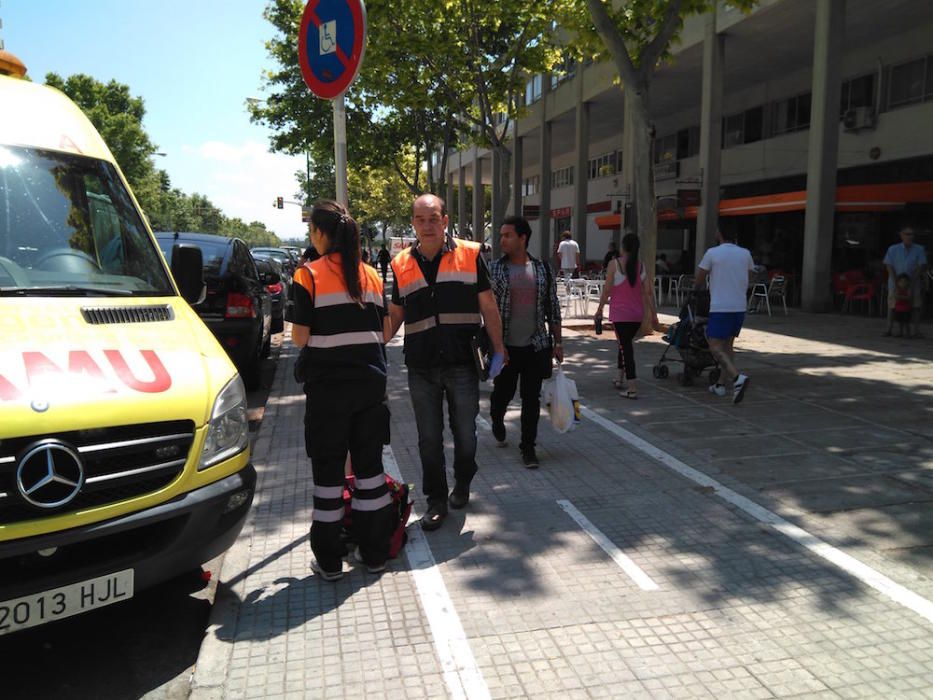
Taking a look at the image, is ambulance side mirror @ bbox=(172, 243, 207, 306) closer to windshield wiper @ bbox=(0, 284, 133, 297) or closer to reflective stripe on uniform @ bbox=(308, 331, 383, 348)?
windshield wiper @ bbox=(0, 284, 133, 297)

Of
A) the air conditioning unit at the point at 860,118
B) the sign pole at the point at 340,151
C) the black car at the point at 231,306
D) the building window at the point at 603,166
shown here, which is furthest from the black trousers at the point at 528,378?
the building window at the point at 603,166

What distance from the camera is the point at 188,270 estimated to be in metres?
4.58

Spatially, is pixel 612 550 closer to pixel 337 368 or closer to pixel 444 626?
pixel 444 626

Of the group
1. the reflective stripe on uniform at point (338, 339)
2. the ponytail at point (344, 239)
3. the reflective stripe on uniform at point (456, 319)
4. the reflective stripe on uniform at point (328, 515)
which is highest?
the ponytail at point (344, 239)

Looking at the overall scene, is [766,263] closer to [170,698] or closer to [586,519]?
[586,519]

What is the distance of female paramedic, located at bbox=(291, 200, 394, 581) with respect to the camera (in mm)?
3719

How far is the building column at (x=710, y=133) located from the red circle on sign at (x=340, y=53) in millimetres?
16411

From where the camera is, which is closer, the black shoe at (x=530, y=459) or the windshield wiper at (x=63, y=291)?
the windshield wiper at (x=63, y=291)

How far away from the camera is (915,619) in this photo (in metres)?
3.39

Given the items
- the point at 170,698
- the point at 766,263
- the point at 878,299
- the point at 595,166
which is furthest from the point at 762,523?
the point at 595,166

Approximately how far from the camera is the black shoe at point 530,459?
5684 millimetres

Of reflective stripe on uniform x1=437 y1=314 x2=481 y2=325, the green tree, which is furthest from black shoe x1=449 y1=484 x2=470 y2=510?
the green tree

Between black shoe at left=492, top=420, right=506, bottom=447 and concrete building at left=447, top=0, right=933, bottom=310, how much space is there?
1291cm

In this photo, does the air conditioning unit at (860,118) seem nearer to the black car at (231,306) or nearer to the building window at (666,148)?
the building window at (666,148)
